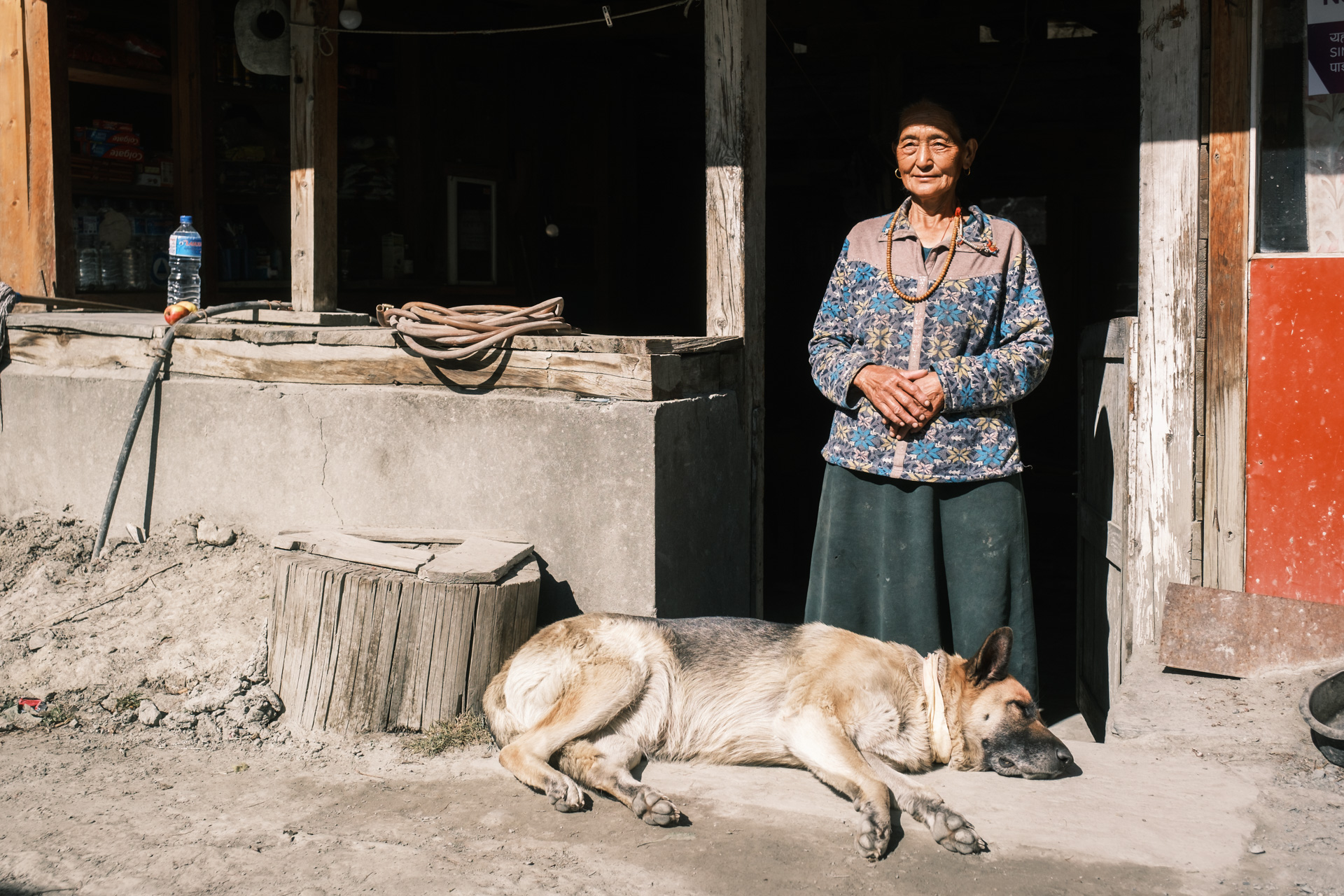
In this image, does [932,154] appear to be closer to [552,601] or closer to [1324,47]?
[1324,47]

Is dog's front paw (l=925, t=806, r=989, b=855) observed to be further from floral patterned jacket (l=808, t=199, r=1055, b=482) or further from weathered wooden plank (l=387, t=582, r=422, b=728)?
weathered wooden plank (l=387, t=582, r=422, b=728)

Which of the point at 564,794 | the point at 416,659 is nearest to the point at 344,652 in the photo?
the point at 416,659

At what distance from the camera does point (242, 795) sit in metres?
3.34

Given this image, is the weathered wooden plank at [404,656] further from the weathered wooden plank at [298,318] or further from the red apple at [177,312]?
the red apple at [177,312]

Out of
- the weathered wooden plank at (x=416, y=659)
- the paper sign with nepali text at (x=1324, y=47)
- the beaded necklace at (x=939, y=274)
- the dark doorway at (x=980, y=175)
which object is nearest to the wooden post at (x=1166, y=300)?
the paper sign with nepali text at (x=1324, y=47)

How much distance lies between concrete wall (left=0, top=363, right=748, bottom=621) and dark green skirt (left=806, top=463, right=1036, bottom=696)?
23.2 inches

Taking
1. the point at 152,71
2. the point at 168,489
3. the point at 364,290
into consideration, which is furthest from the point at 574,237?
the point at 168,489

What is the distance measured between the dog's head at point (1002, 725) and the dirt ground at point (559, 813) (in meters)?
0.06

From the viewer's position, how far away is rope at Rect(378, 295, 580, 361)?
162 inches

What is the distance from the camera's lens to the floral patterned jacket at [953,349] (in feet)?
11.5

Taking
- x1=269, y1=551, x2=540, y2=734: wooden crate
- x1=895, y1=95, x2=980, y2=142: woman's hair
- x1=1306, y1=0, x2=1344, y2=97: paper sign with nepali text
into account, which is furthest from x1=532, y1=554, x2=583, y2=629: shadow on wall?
x1=1306, y1=0, x2=1344, y2=97: paper sign with nepali text

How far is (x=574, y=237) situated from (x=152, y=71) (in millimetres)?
3518

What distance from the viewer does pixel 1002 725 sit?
340 cm

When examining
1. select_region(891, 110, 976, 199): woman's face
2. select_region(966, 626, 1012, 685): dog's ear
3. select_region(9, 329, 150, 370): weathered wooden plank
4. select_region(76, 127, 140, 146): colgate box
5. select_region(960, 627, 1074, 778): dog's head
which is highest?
select_region(76, 127, 140, 146): colgate box
